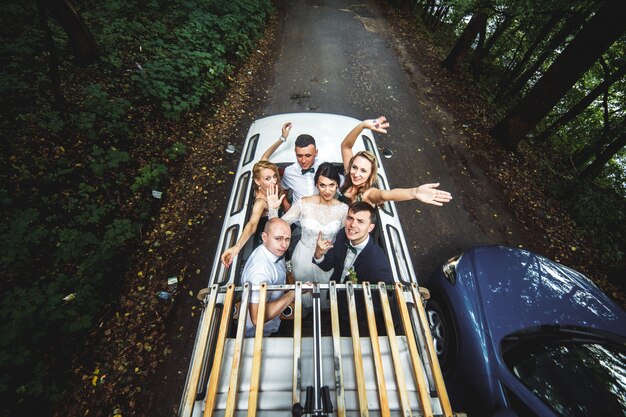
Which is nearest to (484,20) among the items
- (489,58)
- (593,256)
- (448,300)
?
(489,58)

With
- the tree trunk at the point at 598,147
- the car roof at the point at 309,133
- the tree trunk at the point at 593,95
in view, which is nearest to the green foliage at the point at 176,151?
the car roof at the point at 309,133

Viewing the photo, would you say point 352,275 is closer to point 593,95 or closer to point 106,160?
point 106,160

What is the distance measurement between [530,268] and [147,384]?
4940mm

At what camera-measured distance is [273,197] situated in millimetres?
3229

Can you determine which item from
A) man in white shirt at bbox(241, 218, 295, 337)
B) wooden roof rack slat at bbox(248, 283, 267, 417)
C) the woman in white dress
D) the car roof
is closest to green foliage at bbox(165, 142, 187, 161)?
the car roof

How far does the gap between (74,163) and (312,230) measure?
167 inches

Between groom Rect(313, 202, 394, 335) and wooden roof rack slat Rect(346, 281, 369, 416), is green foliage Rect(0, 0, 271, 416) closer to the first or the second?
groom Rect(313, 202, 394, 335)

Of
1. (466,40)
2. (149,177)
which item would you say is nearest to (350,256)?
(149,177)

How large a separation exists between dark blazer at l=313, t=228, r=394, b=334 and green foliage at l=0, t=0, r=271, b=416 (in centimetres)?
306

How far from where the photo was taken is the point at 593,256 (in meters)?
5.35

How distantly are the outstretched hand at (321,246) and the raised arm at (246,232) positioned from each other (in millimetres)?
755

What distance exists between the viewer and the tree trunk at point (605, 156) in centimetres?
633

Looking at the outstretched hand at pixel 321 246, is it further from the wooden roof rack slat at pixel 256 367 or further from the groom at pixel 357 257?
the wooden roof rack slat at pixel 256 367

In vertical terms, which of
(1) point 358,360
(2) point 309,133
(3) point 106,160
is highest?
(1) point 358,360
